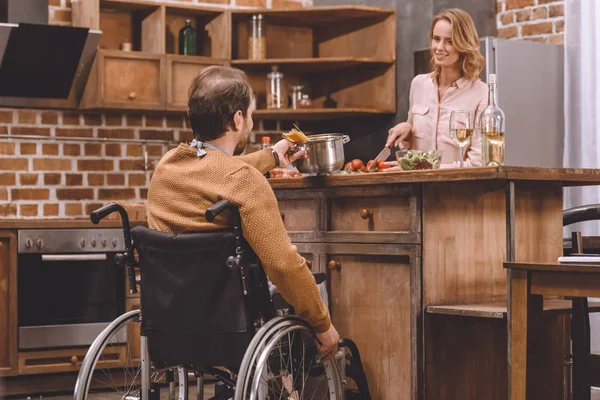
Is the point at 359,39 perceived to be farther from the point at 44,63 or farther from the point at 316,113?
the point at 44,63

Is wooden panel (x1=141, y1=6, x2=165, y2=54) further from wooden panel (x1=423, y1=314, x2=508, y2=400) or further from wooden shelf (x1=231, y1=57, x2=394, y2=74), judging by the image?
Result: wooden panel (x1=423, y1=314, x2=508, y2=400)

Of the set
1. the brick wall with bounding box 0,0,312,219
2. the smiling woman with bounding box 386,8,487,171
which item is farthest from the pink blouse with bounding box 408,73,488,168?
the brick wall with bounding box 0,0,312,219

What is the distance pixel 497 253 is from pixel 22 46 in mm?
3022

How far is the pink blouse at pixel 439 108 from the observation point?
3.86m

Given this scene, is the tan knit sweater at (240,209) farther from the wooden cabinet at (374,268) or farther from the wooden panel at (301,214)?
the wooden panel at (301,214)

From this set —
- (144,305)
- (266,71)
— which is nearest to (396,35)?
(266,71)

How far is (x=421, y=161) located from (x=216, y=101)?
0.71m

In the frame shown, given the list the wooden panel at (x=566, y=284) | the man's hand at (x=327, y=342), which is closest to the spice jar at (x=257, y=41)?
the man's hand at (x=327, y=342)

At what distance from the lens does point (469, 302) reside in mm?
2906

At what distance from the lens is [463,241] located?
2.89 meters

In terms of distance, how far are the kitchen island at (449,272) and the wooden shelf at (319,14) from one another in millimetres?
2566

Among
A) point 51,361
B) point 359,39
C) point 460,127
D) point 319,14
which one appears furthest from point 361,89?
point 460,127

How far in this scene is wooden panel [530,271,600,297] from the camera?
2.30 meters

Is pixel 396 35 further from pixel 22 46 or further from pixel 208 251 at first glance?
pixel 208 251
